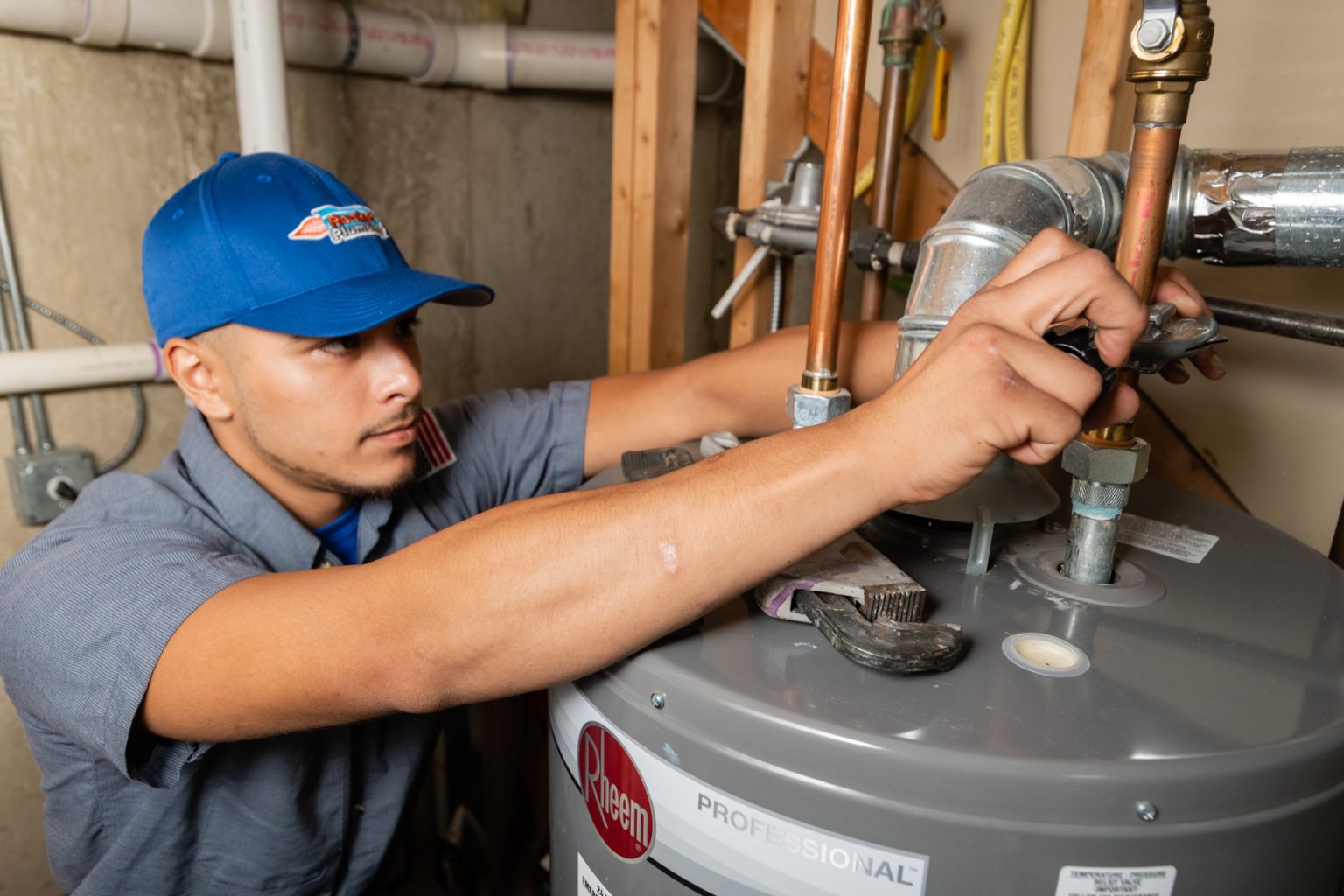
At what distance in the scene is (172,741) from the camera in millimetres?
720

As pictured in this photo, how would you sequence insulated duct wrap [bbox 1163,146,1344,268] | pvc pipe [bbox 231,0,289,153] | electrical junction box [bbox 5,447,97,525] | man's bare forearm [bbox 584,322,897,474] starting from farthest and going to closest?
electrical junction box [bbox 5,447,97,525] → pvc pipe [bbox 231,0,289,153] → man's bare forearm [bbox 584,322,897,474] → insulated duct wrap [bbox 1163,146,1344,268]

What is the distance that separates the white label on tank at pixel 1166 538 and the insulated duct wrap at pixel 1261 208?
0.22 meters

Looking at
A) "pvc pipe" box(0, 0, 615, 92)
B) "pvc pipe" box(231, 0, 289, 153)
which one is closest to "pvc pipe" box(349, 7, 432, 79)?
"pvc pipe" box(0, 0, 615, 92)

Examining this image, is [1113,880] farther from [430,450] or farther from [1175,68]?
[430,450]

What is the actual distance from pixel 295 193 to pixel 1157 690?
0.84 metres

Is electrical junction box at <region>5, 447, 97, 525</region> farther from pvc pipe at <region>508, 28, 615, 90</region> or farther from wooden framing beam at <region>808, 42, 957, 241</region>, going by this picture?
wooden framing beam at <region>808, 42, 957, 241</region>

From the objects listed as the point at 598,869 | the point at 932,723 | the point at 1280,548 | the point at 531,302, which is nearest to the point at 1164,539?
the point at 1280,548

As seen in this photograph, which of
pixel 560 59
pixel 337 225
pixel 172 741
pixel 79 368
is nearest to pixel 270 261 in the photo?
pixel 337 225

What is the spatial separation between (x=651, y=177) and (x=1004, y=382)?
2.93ft

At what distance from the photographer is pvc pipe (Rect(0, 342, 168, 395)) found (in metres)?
1.27

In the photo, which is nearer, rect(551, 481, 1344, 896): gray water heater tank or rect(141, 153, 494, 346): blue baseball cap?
rect(551, 481, 1344, 896): gray water heater tank

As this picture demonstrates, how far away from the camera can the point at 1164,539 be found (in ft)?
2.47

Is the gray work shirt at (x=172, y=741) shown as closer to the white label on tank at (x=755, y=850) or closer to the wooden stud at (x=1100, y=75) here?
the white label on tank at (x=755, y=850)

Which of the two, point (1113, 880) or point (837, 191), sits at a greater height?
point (837, 191)
